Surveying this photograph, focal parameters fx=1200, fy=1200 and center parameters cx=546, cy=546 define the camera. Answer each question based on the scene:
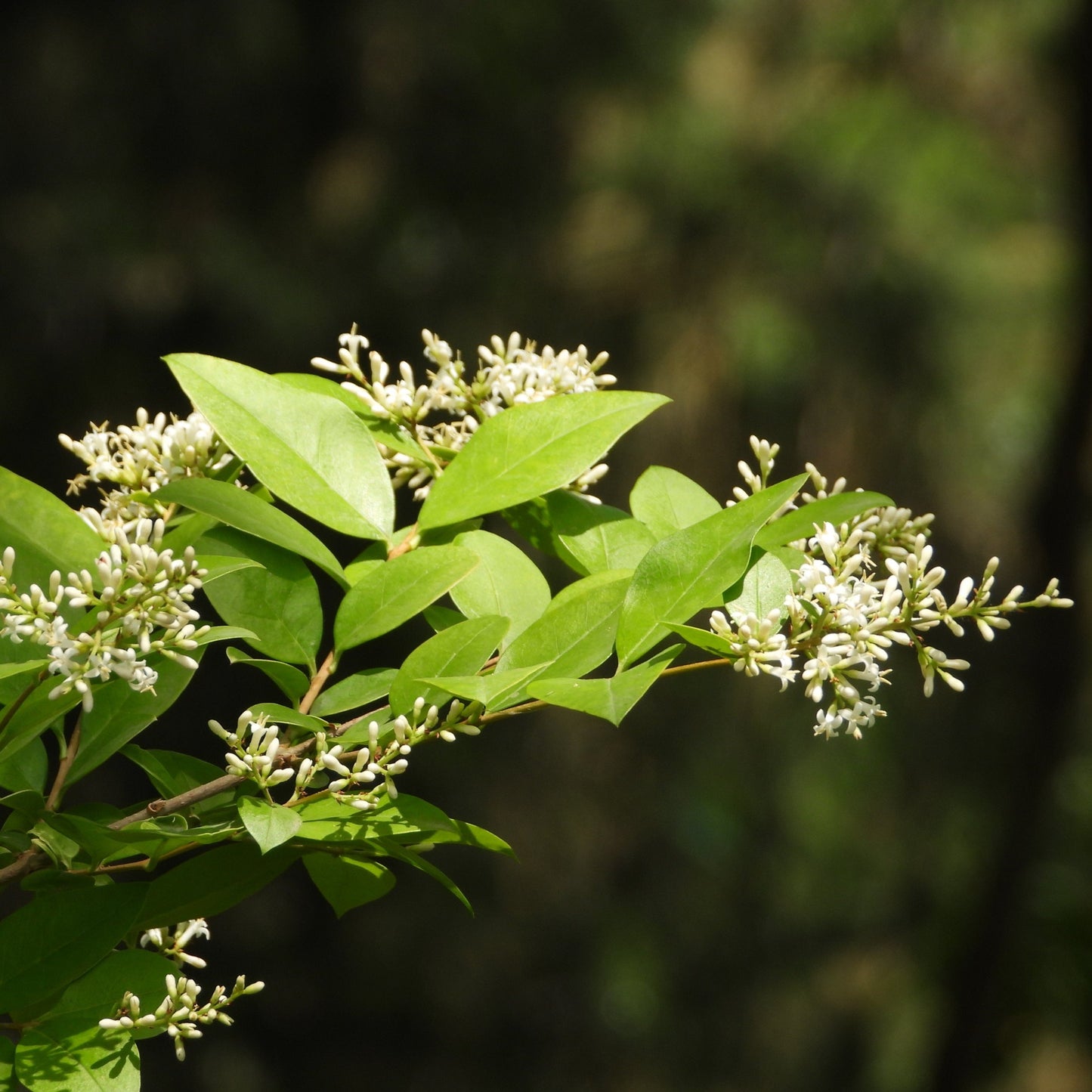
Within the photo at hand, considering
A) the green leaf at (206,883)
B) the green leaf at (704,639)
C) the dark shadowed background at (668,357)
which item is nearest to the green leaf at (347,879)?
the green leaf at (206,883)

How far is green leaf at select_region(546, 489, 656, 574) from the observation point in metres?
0.41

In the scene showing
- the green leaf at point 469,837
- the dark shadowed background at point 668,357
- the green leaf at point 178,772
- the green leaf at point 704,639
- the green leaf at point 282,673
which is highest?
the dark shadowed background at point 668,357

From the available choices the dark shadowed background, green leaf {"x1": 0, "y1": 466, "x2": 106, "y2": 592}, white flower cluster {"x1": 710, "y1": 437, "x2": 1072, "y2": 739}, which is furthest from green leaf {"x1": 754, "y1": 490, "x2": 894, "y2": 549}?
the dark shadowed background

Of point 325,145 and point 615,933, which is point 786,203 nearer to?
point 325,145

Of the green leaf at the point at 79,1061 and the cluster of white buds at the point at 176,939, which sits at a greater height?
Answer: the cluster of white buds at the point at 176,939

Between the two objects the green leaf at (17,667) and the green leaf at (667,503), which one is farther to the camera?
the green leaf at (667,503)

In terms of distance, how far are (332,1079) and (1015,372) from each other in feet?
7.47

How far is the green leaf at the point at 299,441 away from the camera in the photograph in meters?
0.37

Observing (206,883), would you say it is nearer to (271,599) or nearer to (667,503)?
(271,599)

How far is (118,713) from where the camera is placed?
14.4 inches

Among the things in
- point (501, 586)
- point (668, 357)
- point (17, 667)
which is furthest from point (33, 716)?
point (668, 357)

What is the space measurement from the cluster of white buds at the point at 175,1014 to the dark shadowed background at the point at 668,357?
1.83m

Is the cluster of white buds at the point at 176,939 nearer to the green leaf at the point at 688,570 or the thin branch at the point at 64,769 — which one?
the thin branch at the point at 64,769

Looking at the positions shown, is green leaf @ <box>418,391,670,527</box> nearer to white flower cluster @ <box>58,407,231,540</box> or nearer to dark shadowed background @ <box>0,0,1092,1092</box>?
white flower cluster @ <box>58,407,231,540</box>
